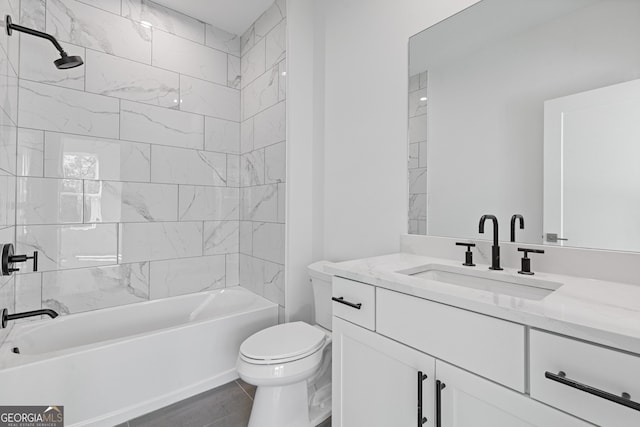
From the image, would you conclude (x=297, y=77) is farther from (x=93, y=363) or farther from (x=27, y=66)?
(x=93, y=363)

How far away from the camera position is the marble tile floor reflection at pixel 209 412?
1.62m

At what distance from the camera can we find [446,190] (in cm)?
152

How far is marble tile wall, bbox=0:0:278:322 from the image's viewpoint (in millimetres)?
1864

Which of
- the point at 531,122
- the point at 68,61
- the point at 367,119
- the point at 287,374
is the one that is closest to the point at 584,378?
the point at 531,122

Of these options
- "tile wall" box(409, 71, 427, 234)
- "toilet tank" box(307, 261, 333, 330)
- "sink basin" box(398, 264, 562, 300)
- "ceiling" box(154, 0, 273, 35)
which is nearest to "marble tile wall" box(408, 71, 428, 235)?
"tile wall" box(409, 71, 427, 234)

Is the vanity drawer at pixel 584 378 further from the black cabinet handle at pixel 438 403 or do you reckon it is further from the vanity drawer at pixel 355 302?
the vanity drawer at pixel 355 302

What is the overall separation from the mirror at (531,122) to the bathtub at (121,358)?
147 centimetres

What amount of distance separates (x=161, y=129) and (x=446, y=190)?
2157mm

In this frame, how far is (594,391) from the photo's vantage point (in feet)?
1.98

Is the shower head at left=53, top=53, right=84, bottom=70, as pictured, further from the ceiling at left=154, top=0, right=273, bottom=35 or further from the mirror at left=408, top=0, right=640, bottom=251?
the mirror at left=408, top=0, right=640, bottom=251

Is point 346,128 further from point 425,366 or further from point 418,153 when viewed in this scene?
point 425,366

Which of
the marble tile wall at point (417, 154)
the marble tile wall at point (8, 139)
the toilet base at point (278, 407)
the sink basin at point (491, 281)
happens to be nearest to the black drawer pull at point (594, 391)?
the sink basin at point (491, 281)

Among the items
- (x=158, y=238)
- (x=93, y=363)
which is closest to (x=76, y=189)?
(x=158, y=238)

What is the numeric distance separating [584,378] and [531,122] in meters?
1.00
